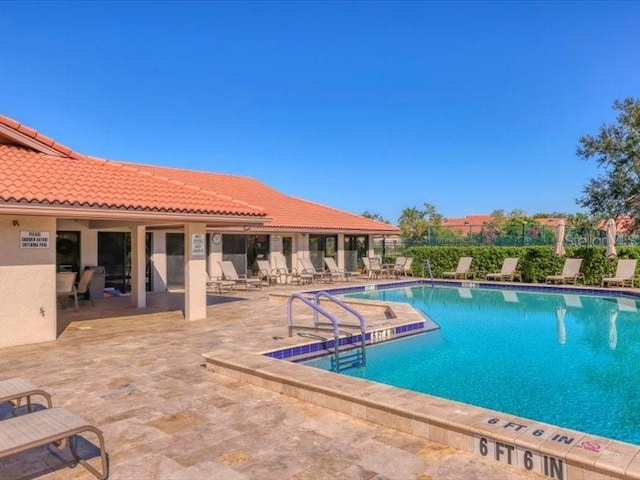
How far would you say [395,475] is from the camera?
3.75m

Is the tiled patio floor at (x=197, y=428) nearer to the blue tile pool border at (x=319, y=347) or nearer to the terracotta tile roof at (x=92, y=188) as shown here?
the blue tile pool border at (x=319, y=347)

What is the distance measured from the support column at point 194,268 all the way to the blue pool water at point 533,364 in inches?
173

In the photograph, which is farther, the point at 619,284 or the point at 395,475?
the point at 619,284

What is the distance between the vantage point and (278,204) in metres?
26.6

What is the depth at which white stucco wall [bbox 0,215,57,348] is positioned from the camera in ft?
29.1

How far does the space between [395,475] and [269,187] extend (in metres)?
27.6

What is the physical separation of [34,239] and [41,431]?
686 cm

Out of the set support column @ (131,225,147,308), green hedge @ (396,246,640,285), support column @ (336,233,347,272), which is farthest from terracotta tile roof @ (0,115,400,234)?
green hedge @ (396,246,640,285)

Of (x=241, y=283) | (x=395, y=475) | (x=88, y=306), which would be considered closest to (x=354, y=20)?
(x=241, y=283)

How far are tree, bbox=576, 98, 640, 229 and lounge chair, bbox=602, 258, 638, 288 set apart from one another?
2.04 meters

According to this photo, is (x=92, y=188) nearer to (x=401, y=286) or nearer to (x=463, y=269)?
(x=401, y=286)

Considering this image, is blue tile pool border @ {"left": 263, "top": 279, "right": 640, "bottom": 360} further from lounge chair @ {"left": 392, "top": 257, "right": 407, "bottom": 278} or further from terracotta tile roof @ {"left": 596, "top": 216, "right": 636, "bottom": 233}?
terracotta tile roof @ {"left": 596, "top": 216, "right": 636, "bottom": 233}

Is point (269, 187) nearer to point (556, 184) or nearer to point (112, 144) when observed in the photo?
point (112, 144)

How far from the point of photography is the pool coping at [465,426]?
3574mm
